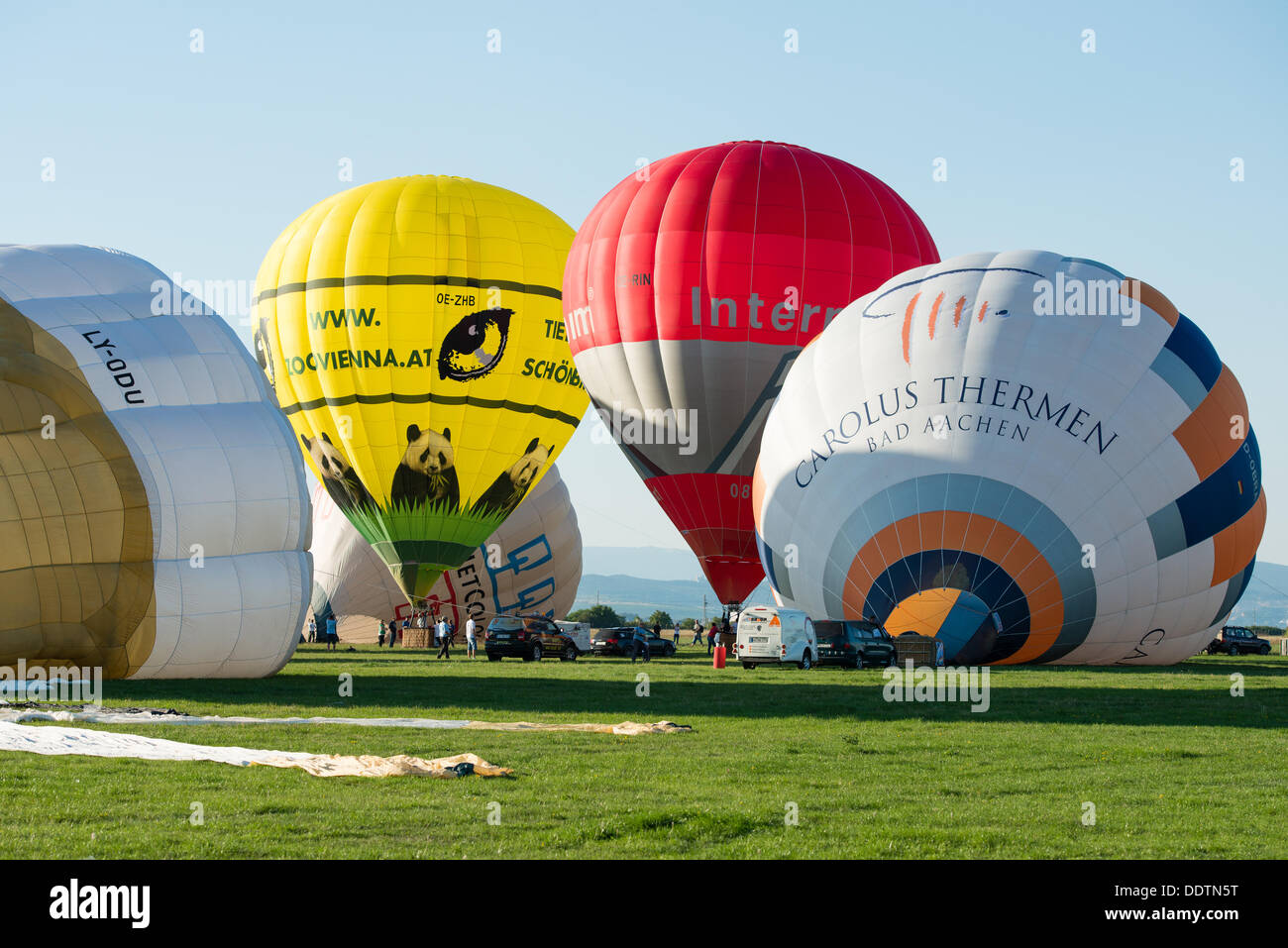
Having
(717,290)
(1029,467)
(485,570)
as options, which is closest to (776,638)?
(1029,467)

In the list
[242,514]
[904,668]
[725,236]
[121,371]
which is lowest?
[904,668]

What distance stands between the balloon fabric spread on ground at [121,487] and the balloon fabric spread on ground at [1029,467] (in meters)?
10.8

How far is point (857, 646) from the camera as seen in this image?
2755cm

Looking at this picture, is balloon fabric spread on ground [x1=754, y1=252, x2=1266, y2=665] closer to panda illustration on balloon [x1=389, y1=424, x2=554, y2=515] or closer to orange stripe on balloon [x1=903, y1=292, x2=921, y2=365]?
orange stripe on balloon [x1=903, y1=292, x2=921, y2=365]

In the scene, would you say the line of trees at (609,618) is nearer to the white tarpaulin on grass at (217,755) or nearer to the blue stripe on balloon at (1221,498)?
the blue stripe on balloon at (1221,498)

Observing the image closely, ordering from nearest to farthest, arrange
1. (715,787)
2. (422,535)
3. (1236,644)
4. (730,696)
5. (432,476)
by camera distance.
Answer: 1. (715,787)
2. (730,696)
3. (432,476)
4. (422,535)
5. (1236,644)

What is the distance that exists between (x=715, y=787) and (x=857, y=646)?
16.8 m

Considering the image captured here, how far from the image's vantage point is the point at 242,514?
22.2 metres

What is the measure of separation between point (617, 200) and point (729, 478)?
771 cm

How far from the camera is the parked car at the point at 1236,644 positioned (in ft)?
160

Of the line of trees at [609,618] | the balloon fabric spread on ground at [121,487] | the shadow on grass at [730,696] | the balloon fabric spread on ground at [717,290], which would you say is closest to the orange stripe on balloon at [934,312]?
the shadow on grass at [730,696]

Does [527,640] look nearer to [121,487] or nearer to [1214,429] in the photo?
[121,487]

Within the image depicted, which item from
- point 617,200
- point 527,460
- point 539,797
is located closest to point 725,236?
point 617,200
